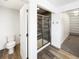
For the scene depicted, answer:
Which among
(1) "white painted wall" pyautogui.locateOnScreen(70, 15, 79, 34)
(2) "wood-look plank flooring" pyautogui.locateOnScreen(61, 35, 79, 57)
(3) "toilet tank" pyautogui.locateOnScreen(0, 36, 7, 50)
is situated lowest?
(2) "wood-look plank flooring" pyautogui.locateOnScreen(61, 35, 79, 57)

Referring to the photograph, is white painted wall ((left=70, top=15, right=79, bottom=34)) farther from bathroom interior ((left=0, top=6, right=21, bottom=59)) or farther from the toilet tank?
the toilet tank

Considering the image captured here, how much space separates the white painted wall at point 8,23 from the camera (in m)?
3.19

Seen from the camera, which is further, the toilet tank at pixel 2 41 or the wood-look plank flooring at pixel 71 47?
the toilet tank at pixel 2 41

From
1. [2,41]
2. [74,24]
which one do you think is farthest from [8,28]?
[74,24]

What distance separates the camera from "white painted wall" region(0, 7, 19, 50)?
126 inches

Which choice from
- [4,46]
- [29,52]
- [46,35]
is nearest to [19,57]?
[29,52]

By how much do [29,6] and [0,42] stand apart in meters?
2.41

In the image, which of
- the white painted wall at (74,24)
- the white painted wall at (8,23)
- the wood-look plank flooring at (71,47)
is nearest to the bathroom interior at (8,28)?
the white painted wall at (8,23)

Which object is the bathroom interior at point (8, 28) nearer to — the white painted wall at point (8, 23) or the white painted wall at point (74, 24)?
the white painted wall at point (8, 23)

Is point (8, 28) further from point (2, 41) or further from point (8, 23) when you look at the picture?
point (2, 41)

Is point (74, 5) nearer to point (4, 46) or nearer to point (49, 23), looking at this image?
point (49, 23)

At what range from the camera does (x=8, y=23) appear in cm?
342

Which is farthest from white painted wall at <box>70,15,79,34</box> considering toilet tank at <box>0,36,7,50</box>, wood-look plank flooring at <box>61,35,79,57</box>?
toilet tank at <box>0,36,7,50</box>

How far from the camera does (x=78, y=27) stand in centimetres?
633
